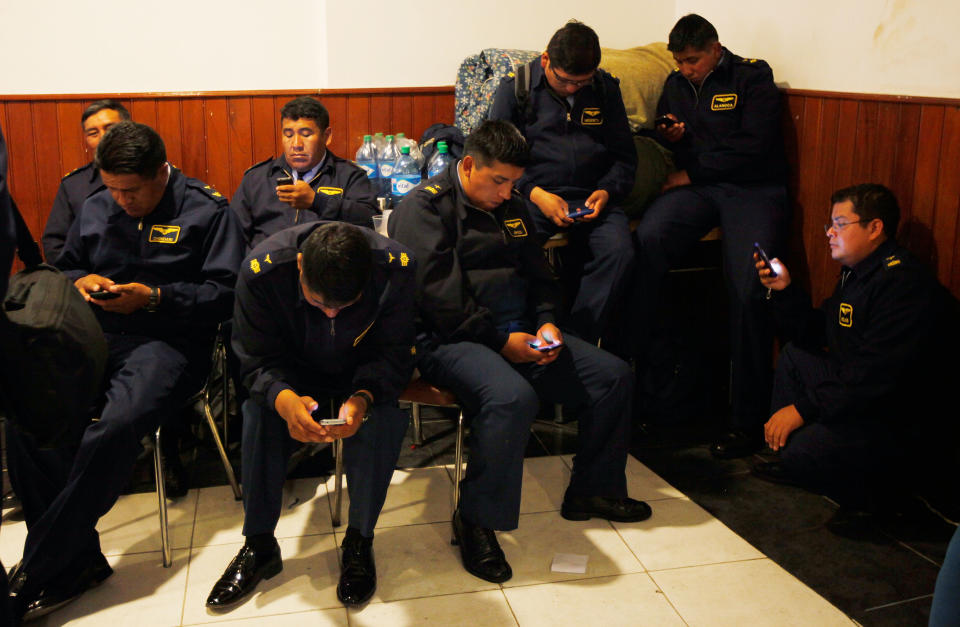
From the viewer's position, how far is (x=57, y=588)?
2.51 meters

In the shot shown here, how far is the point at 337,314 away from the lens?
259 cm

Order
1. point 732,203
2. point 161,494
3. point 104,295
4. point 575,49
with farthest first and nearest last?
1. point 732,203
2. point 575,49
3. point 104,295
4. point 161,494

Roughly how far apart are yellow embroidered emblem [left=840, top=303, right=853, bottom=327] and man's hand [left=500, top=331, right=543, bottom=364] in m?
1.07

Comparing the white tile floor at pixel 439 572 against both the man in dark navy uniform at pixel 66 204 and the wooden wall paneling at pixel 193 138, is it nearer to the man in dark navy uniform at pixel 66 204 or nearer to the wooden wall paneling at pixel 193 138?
the man in dark navy uniform at pixel 66 204

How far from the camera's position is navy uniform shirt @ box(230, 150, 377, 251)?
3.48 metres

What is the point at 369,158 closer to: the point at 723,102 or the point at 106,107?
the point at 106,107

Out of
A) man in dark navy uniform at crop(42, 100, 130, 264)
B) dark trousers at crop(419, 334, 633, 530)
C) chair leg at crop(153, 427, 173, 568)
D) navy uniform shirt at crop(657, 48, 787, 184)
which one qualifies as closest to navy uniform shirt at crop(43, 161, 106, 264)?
man in dark navy uniform at crop(42, 100, 130, 264)

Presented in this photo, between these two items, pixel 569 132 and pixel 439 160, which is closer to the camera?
pixel 569 132

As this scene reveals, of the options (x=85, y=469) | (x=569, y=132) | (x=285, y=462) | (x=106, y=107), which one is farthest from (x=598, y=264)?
(x=106, y=107)

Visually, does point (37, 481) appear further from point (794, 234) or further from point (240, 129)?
point (794, 234)

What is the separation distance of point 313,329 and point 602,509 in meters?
1.17

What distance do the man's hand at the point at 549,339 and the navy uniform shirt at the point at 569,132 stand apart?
0.80 m

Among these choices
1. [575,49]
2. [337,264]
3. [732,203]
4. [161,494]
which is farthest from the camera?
[732,203]

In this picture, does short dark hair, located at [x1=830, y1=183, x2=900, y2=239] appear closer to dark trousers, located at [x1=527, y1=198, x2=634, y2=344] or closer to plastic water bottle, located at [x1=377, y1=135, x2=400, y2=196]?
dark trousers, located at [x1=527, y1=198, x2=634, y2=344]
